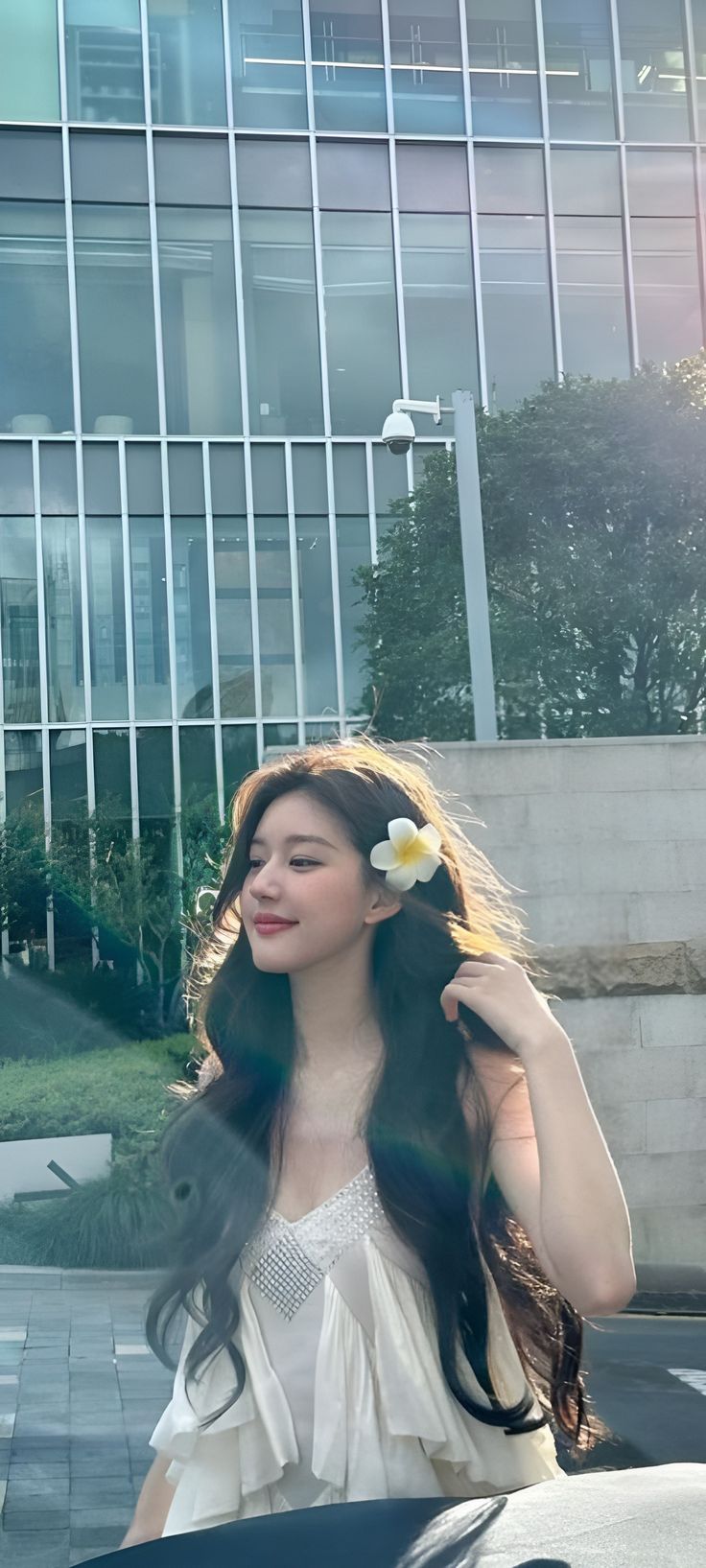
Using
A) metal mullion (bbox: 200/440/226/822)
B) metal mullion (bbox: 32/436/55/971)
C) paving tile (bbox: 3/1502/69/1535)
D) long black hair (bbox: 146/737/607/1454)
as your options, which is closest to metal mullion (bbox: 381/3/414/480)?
metal mullion (bbox: 200/440/226/822)

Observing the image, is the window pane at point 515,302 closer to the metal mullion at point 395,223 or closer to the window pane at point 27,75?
the metal mullion at point 395,223

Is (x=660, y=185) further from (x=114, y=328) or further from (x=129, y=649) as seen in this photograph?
(x=129, y=649)

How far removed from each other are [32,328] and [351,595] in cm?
615

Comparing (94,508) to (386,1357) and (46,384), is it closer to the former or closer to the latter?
(46,384)

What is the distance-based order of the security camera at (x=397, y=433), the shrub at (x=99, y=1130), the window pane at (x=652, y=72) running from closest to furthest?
the shrub at (x=99, y=1130)
the security camera at (x=397, y=433)
the window pane at (x=652, y=72)

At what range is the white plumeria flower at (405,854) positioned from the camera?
243cm

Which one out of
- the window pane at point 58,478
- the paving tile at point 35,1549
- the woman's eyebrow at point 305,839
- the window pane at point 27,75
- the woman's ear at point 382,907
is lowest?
the paving tile at point 35,1549

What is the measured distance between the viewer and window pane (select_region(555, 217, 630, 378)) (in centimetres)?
2573

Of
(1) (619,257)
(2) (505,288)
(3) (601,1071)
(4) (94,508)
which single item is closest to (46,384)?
(4) (94,508)

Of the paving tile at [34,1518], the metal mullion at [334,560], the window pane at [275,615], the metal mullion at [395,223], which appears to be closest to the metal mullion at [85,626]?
the window pane at [275,615]

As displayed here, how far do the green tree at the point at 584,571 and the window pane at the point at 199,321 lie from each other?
Result: 7.60m

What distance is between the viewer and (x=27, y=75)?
2531 cm

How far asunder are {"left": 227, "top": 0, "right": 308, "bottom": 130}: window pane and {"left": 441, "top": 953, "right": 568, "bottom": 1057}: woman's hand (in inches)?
1002

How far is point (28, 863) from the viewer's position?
75.4ft
